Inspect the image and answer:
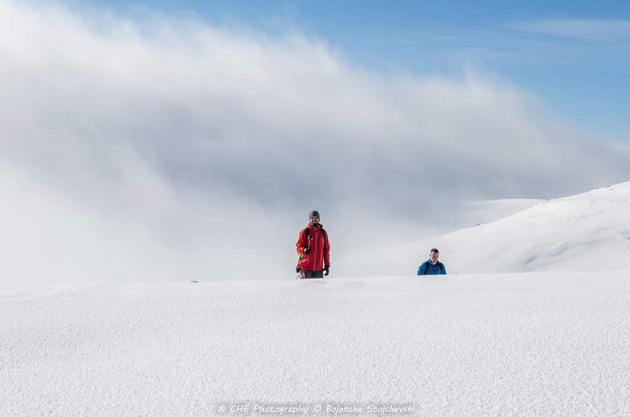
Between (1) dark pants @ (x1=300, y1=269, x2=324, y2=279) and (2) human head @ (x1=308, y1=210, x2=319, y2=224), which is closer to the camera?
(2) human head @ (x1=308, y1=210, x2=319, y2=224)

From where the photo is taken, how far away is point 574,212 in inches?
800

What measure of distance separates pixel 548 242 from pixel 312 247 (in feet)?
42.7

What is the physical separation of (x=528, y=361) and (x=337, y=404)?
1.12 m

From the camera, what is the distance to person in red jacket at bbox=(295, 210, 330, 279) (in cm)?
805

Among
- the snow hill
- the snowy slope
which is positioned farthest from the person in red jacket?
the snow hill

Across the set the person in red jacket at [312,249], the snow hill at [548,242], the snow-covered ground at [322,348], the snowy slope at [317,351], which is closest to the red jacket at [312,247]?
the person in red jacket at [312,249]

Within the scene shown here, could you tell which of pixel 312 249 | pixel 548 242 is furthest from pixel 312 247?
pixel 548 242

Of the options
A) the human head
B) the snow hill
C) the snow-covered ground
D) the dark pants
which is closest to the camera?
the snow-covered ground

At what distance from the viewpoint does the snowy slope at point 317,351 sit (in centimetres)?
270

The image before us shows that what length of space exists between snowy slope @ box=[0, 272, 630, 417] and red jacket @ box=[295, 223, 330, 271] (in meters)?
2.92

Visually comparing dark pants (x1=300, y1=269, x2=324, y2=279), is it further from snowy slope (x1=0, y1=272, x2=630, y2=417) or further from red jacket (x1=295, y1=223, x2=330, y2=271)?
snowy slope (x1=0, y1=272, x2=630, y2=417)

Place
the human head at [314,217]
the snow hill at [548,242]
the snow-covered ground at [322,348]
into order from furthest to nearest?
1. the snow hill at [548,242]
2. the human head at [314,217]
3. the snow-covered ground at [322,348]

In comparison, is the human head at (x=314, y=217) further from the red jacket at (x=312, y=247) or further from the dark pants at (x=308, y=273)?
the dark pants at (x=308, y=273)

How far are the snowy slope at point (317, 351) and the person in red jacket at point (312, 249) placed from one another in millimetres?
2916
